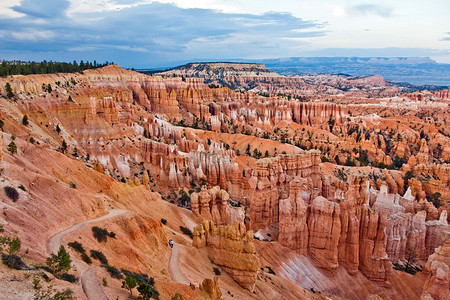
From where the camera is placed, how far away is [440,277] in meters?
26.9

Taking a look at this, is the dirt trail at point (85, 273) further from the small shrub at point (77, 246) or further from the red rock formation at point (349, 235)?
the red rock formation at point (349, 235)

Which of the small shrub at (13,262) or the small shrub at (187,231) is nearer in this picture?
the small shrub at (13,262)

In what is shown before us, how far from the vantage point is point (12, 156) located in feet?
75.1

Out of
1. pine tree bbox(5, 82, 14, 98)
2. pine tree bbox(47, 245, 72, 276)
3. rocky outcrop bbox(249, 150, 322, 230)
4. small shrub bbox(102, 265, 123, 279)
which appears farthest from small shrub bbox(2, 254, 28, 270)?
pine tree bbox(5, 82, 14, 98)

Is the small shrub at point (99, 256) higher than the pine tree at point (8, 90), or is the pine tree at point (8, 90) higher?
the pine tree at point (8, 90)

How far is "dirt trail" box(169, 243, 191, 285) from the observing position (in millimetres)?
19987

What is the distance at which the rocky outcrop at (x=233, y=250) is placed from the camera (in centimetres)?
2372

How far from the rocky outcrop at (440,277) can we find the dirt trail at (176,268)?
1878 centimetres

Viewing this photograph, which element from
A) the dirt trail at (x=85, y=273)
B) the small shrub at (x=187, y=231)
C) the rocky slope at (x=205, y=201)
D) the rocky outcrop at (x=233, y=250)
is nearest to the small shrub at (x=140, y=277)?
the rocky slope at (x=205, y=201)

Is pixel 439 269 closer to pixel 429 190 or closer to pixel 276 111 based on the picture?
pixel 429 190

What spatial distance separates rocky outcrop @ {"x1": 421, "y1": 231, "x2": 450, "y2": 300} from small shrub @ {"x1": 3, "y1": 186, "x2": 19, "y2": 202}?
93.0 feet

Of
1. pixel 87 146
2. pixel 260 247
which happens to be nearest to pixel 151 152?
pixel 87 146

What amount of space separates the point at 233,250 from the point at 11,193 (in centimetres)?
1400

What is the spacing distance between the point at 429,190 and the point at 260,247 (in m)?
36.6
